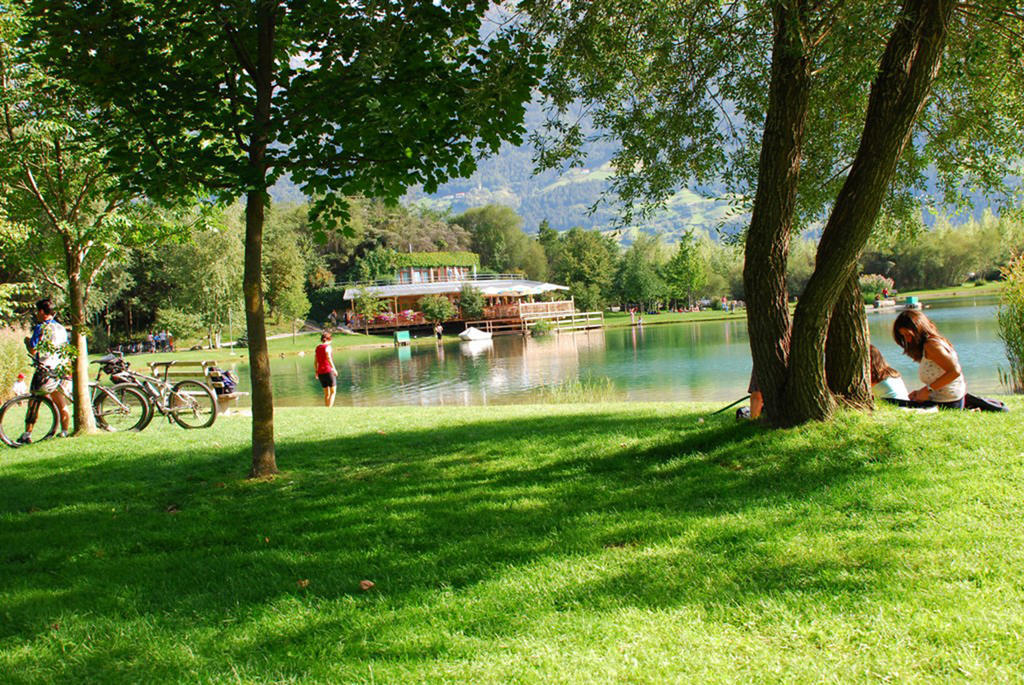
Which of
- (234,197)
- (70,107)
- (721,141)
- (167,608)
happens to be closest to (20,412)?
(70,107)

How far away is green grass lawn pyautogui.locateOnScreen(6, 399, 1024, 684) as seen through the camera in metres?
2.61

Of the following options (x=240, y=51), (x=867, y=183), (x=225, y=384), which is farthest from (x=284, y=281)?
(x=867, y=183)

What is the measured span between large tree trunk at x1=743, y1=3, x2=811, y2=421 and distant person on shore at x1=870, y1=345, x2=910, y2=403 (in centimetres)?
116

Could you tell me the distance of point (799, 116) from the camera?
5.44 meters

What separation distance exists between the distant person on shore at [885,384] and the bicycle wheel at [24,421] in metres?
8.98

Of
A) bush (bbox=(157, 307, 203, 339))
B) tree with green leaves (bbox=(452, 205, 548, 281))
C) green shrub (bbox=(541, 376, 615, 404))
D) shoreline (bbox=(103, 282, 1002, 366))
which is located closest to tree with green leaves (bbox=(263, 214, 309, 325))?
shoreline (bbox=(103, 282, 1002, 366))

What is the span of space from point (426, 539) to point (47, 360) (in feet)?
21.8

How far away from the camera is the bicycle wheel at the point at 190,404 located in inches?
384

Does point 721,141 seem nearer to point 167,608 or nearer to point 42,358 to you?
point 167,608

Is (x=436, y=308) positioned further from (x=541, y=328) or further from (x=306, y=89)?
(x=306, y=89)

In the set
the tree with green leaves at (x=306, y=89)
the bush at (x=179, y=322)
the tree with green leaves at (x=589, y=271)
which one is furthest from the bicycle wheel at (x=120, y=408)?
the tree with green leaves at (x=589, y=271)

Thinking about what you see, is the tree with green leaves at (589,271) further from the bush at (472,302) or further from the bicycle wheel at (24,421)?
the bicycle wheel at (24,421)

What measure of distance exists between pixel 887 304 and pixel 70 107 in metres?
60.9

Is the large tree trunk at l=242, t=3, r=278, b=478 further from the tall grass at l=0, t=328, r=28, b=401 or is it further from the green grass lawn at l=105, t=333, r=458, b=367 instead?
the green grass lawn at l=105, t=333, r=458, b=367
